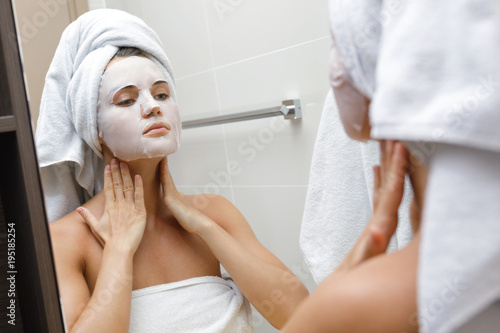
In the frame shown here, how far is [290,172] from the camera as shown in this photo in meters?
1.07

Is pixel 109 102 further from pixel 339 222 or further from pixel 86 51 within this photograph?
pixel 339 222

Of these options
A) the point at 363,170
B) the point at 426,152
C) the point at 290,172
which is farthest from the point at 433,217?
the point at 290,172

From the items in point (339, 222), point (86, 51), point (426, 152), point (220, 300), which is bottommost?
point (220, 300)

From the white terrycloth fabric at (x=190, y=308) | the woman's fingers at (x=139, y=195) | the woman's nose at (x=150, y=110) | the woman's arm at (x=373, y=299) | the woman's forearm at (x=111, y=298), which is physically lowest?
the white terrycloth fabric at (x=190, y=308)

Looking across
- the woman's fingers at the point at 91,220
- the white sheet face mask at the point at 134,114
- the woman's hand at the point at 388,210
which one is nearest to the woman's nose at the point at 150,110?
the white sheet face mask at the point at 134,114

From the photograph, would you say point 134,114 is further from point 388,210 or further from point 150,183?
point 388,210

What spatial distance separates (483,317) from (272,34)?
749 mm

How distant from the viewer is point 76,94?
2.83 ft

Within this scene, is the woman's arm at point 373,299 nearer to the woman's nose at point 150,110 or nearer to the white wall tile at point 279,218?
the woman's nose at point 150,110

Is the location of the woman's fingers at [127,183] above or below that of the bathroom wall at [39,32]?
below

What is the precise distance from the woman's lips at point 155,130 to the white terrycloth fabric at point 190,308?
0.82 feet

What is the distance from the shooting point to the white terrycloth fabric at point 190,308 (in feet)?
2.68

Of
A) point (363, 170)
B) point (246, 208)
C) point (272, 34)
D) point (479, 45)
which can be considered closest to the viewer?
point (479, 45)

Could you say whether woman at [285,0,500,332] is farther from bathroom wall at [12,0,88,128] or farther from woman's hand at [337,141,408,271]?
bathroom wall at [12,0,88,128]
